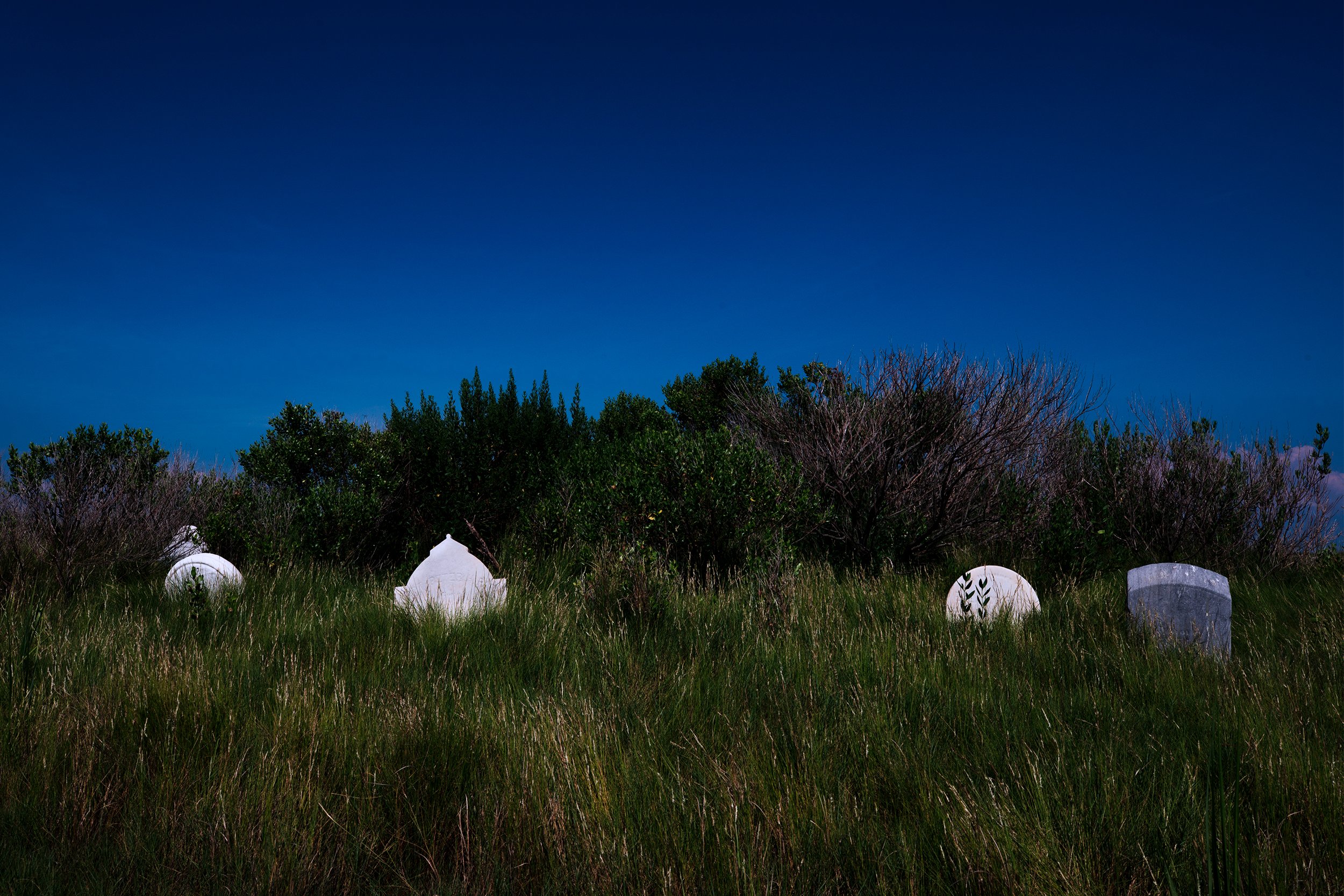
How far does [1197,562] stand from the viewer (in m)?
7.97

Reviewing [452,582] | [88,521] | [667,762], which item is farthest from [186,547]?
[667,762]

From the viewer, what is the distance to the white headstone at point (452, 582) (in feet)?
17.1

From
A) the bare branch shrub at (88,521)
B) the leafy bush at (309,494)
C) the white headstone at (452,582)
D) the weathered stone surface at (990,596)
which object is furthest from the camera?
the leafy bush at (309,494)

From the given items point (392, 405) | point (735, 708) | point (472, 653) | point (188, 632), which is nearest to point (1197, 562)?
point (735, 708)

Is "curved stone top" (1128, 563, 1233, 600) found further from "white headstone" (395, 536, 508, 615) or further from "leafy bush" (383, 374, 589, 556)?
"leafy bush" (383, 374, 589, 556)

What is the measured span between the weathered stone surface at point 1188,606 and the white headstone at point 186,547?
9529mm

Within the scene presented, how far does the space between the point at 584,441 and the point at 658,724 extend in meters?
8.19

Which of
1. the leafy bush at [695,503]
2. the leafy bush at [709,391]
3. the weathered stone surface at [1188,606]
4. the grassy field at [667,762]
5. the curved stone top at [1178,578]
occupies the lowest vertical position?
the grassy field at [667,762]

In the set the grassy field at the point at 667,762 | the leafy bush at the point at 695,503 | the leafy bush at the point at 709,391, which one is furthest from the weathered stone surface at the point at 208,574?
the leafy bush at the point at 709,391

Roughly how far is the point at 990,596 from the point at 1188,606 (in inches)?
47.9

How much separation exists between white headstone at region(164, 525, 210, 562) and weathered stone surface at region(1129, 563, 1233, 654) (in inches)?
375

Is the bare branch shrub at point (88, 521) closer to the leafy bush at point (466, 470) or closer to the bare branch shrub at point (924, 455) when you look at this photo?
the leafy bush at point (466, 470)

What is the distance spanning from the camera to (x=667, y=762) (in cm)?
252

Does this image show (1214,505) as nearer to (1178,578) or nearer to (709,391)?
(1178,578)
